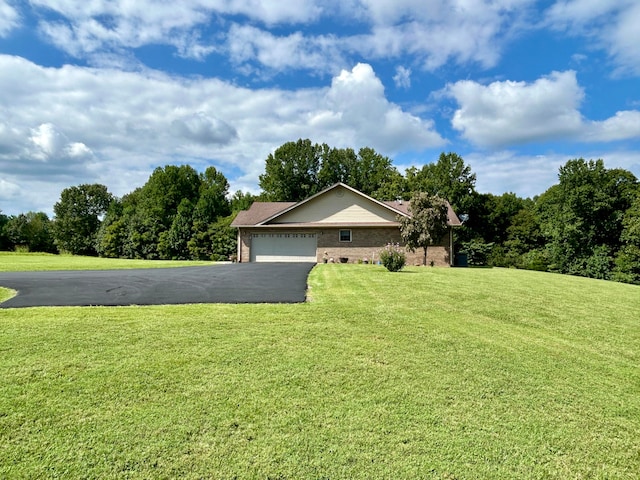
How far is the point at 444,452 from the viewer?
2758 millimetres

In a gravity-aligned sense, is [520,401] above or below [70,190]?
below

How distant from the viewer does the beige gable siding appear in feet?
78.4

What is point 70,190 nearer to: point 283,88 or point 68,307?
point 283,88

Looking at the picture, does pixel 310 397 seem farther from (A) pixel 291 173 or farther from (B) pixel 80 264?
(A) pixel 291 173

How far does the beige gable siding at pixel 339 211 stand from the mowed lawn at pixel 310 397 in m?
17.7

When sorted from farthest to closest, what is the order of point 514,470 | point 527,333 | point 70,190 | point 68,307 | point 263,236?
point 70,190 → point 263,236 → point 68,307 → point 527,333 → point 514,470

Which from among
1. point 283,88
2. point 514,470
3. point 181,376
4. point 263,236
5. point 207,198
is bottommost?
point 514,470

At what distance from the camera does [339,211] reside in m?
24.1

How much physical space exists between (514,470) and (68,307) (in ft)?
24.9

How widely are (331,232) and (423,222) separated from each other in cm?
608

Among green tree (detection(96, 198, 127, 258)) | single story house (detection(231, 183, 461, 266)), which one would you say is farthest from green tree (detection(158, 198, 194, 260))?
single story house (detection(231, 183, 461, 266))

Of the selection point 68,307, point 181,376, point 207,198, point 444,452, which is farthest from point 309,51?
point 207,198

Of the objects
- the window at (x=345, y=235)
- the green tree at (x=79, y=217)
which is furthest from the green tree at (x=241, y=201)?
the window at (x=345, y=235)

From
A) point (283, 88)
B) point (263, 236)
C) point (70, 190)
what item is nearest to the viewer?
point (283, 88)
